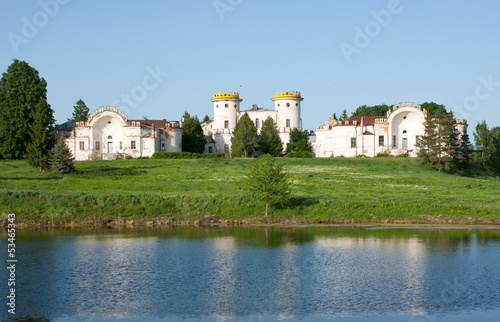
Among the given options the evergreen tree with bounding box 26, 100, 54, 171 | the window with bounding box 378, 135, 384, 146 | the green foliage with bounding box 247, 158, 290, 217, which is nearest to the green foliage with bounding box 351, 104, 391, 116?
the window with bounding box 378, 135, 384, 146

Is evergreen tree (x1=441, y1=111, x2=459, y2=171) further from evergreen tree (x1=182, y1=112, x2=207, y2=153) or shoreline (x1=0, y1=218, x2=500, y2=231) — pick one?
evergreen tree (x1=182, y1=112, x2=207, y2=153)

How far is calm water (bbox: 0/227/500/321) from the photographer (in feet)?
72.7

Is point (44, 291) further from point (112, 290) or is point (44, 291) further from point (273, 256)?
point (273, 256)

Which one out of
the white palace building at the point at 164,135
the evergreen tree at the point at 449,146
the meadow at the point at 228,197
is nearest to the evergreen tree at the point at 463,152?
the evergreen tree at the point at 449,146

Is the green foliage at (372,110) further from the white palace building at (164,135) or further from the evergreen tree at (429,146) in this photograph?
the evergreen tree at (429,146)

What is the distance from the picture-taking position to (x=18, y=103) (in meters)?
72.9

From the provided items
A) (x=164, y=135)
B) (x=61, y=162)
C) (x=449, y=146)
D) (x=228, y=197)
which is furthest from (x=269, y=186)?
(x=164, y=135)

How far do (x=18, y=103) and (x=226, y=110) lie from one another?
30.7 meters

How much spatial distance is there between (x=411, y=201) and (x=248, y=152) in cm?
4078

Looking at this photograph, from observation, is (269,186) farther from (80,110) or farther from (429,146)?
(80,110)

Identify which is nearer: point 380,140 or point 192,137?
point 380,140

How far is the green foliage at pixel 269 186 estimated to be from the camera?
141ft

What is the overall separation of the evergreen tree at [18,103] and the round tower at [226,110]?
1034 inches

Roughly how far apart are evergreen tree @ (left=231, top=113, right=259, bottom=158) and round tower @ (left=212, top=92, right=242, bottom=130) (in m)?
10.0
